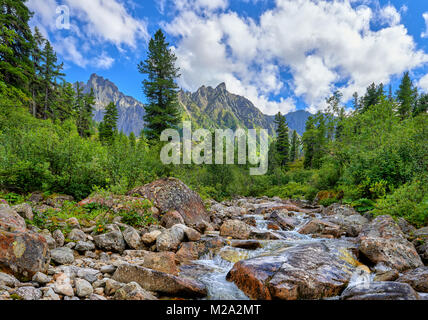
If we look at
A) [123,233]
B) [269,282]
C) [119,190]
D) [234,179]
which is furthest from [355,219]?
[234,179]

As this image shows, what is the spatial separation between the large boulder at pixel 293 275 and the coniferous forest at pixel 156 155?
3.89 meters

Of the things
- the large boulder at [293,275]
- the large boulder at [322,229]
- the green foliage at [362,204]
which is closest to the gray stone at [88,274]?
the large boulder at [293,275]

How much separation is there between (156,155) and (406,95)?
65848 millimetres

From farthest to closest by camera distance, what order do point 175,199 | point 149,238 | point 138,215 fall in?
point 175,199, point 138,215, point 149,238

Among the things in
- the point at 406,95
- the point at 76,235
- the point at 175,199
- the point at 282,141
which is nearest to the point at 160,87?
the point at 175,199

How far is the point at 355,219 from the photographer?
934cm

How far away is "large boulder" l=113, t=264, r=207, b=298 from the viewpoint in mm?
3502

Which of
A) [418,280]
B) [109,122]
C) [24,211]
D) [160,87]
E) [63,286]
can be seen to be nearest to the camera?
Result: [63,286]

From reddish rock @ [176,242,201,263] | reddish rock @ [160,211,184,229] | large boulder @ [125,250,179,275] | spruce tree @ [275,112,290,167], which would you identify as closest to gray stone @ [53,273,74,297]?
large boulder @ [125,250,179,275]

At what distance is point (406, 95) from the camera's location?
5088 cm

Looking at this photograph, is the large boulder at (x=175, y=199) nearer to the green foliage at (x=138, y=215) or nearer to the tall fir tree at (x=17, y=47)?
the green foliage at (x=138, y=215)

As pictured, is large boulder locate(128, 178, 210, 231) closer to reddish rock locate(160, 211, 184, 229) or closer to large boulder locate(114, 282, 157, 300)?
reddish rock locate(160, 211, 184, 229)

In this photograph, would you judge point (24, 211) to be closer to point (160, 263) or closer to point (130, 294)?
point (160, 263)

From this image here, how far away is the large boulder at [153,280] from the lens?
3502 mm
